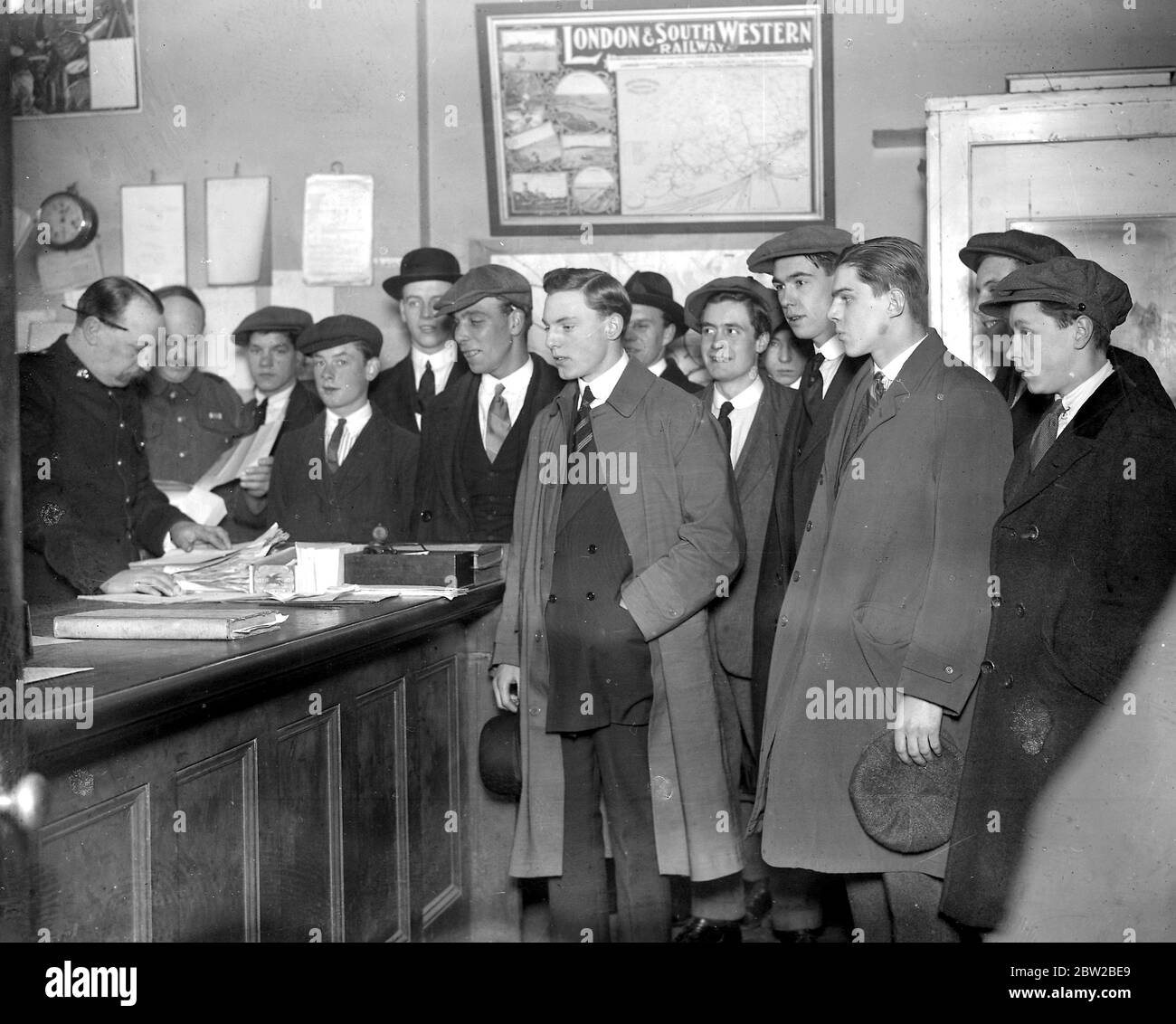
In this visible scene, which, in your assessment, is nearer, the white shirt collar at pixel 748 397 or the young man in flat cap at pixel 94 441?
Result: the young man in flat cap at pixel 94 441

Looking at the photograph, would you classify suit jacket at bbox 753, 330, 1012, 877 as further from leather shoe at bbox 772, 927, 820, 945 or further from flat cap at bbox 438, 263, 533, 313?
flat cap at bbox 438, 263, 533, 313

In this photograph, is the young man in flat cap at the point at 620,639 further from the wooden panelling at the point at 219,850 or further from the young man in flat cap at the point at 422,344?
the young man in flat cap at the point at 422,344

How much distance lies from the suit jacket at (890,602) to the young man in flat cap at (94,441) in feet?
6.31

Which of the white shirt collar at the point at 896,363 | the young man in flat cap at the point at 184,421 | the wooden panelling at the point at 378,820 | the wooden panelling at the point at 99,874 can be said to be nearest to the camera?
the wooden panelling at the point at 99,874

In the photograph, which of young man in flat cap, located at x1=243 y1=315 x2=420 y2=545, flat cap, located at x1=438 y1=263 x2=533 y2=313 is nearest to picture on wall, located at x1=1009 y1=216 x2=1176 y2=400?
flat cap, located at x1=438 y1=263 x2=533 y2=313

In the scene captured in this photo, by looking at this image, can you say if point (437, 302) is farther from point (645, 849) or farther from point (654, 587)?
point (645, 849)

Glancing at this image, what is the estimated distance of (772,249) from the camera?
3652 mm

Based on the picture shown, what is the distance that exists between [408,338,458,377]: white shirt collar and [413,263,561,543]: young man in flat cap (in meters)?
0.67

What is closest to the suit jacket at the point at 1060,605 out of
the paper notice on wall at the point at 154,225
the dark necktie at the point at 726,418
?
the dark necktie at the point at 726,418

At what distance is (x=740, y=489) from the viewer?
12.1ft

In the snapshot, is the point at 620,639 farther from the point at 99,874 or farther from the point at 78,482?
the point at 78,482

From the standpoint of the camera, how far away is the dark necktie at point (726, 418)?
12.4ft

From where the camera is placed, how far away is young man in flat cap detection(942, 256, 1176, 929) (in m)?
2.52

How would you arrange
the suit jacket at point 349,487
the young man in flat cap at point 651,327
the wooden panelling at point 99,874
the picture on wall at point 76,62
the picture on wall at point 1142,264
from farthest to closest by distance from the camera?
the picture on wall at point 76,62
the young man in flat cap at point 651,327
the suit jacket at point 349,487
the picture on wall at point 1142,264
the wooden panelling at point 99,874
